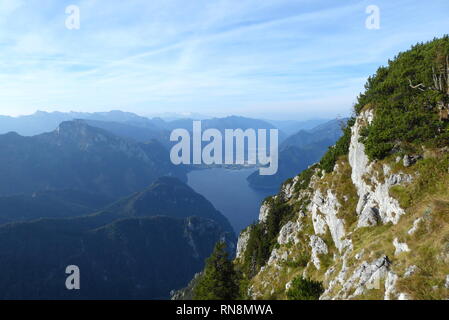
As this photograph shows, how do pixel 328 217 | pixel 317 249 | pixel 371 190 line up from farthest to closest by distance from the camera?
pixel 328 217
pixel 317 249
pixel 371 190

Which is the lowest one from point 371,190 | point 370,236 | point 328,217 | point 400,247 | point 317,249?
point 317,249

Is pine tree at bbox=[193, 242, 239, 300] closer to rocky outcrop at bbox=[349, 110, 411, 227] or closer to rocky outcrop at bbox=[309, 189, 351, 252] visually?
rocky outcrop at bbox=[309, 189, 351, 252]

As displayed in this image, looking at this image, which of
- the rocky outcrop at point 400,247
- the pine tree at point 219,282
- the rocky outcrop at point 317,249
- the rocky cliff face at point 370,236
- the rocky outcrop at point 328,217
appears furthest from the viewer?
the rocky outcrop at point 317,249

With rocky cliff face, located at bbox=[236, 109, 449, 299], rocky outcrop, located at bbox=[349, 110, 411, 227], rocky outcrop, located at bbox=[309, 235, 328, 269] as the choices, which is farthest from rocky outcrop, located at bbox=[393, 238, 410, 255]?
rocky outcrop, located at bbox=[309, 235, 328, 269]

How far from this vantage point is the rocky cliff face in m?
18.2

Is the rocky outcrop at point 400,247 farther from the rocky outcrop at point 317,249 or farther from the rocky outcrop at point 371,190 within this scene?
the rocky outcrop at point 317,249

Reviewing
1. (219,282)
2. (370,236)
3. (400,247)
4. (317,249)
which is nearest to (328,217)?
(317,249)

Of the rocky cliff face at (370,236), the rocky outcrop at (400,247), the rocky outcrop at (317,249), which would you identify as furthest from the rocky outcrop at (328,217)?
the rocky outcrop at (400,247)

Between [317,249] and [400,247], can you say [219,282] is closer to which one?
[317,249]

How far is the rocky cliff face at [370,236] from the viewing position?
18203 millimetres

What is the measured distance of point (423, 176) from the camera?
27.4 m

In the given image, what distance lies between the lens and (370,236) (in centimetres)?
2791

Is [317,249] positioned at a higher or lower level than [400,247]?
lower
